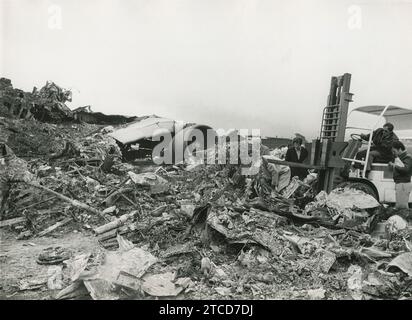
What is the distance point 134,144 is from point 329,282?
8502 millimetres

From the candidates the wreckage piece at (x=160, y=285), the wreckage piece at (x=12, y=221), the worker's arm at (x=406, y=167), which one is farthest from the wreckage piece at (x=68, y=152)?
the worker's arm at (x=406, y=167)

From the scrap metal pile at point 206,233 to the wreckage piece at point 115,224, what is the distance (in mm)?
19

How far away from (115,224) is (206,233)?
162cm

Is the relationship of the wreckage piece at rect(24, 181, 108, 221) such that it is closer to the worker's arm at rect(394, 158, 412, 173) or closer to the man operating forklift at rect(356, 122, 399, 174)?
the man operating forklift at rect(356, 122, 399, 174)

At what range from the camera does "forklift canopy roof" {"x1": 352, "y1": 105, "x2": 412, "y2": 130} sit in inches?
272

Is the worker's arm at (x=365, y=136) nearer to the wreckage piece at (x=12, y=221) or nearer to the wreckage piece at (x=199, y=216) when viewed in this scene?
the wreckage piece at (x=199, y=216)

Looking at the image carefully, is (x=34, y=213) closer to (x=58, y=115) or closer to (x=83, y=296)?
(x=83, y=296)

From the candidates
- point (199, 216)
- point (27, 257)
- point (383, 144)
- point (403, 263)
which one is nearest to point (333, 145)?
point (383, 144)

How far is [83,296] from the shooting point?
373 cm

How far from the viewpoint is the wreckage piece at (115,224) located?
211 inches

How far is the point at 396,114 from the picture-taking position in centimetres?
713

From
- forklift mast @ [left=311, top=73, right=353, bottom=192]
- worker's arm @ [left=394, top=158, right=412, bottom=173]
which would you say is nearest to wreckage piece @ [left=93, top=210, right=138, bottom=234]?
forklift mast @ [left=311, top=73, right=353, bottom=192]

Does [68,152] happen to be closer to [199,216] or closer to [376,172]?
[199,216]
